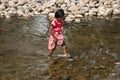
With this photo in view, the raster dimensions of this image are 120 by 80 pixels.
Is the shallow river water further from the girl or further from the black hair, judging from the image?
the black hair

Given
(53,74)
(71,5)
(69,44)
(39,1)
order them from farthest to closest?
(39,1), (71,5), (69,44), (53,74)

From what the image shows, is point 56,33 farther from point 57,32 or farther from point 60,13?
point 60,13

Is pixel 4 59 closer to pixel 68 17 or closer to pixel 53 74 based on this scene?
pixel 53 74

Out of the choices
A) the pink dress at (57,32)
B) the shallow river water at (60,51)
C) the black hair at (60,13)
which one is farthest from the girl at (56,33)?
the shallow river water at (60,51)

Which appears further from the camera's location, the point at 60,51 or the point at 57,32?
the point at 60,51

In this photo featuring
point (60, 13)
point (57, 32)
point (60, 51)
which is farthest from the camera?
point (60, 51)

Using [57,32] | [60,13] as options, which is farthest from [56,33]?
[60,13]

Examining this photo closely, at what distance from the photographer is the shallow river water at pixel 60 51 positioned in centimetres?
1030

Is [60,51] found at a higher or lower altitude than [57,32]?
lower

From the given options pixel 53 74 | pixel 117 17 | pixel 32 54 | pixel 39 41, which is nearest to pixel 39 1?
pixel 117 17

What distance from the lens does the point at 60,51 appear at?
42.0 ft

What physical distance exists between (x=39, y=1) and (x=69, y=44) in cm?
912

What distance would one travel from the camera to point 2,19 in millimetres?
18109

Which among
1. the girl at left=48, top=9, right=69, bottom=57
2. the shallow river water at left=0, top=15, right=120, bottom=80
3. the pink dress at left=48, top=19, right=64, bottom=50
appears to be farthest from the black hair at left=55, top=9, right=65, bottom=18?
the shallow river water at left=0, top=15, right=120, bottom=80
